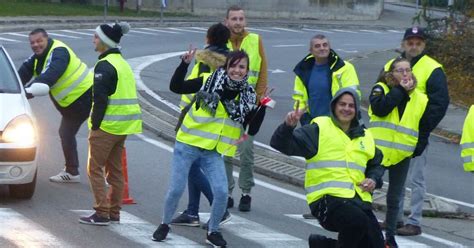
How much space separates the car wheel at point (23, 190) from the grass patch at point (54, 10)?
102 feet

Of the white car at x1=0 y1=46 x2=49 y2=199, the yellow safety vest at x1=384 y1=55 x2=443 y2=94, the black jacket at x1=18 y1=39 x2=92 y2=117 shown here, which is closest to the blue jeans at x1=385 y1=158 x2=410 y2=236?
the yellow safety vest at x1=384 y1=55 x2=443 y2=94

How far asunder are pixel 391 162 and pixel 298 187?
3.18 metres

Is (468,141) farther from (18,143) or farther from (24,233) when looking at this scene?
(18,143)

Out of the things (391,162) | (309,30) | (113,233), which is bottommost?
(309,30)

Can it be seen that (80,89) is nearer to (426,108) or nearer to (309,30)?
(426,108)

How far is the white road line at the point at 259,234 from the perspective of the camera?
375 inches

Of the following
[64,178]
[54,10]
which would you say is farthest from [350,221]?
[54,10]

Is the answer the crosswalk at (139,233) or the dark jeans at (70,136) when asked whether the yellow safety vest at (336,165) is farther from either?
the dark jeans at (70,136)

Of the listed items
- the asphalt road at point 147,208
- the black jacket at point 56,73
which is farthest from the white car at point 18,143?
the black jacket at point 56,73

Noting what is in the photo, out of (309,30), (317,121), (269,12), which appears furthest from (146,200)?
(269,12)

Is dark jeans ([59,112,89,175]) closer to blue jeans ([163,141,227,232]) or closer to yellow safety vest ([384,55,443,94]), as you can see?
blue jeans ([163,141,227,232])

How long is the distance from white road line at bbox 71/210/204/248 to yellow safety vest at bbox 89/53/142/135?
842 millimetres

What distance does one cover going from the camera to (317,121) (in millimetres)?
7773

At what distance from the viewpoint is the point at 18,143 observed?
1027cm
